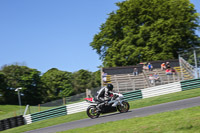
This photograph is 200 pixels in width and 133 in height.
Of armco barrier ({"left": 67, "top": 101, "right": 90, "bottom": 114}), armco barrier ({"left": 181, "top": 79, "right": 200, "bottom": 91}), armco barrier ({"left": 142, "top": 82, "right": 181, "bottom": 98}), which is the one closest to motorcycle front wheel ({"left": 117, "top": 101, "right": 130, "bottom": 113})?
armco barrier ({"left": 142, "top": 82, "right": 181, "bottom": 98})

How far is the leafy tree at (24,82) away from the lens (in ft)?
218

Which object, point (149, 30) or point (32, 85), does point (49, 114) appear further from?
point (32, 85)

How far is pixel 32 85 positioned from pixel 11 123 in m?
51.3

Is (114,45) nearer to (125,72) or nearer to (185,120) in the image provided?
(125,72)

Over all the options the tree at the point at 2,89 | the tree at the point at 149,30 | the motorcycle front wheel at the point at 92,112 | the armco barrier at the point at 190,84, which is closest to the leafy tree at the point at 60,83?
the tree at the point at 2,89

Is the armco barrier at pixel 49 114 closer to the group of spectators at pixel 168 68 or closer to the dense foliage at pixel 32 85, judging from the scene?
the group of spectators at pixel 168 68

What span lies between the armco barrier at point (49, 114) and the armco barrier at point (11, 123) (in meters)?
0.93

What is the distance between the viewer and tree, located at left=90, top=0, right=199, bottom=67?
112ft

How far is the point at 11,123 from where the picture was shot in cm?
2048

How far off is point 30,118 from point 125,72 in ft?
37.7

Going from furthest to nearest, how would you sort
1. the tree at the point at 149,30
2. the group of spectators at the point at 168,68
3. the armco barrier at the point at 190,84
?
the tree at the point at 149,30
the group of spectators at the point at 168,68
the armco barrier at the point at 190,84

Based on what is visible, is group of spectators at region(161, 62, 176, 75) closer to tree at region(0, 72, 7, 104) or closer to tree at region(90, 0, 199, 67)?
tree at region(90, 0, 199, 67)

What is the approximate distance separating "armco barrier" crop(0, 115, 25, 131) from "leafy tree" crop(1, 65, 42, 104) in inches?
1774

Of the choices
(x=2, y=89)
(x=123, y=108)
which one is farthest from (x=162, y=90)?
(x=2, y=89)
